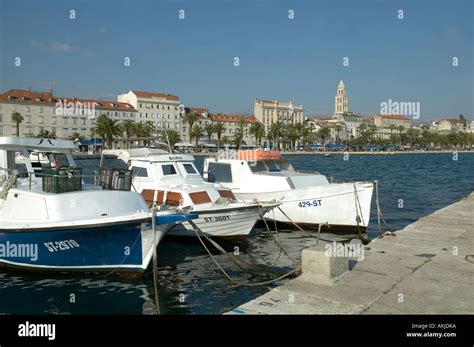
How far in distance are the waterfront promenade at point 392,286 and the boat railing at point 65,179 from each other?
778 cm

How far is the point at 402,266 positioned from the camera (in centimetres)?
1078

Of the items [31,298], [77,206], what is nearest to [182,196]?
[77,206]

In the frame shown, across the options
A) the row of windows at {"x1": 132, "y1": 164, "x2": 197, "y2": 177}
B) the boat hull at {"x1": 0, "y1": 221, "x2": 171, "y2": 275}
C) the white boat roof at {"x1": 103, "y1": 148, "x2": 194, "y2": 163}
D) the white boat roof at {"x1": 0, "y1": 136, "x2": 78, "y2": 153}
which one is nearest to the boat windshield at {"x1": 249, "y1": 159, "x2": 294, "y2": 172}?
the white boat roof at {"x1": 103, "y1": 148, "x2": 194, "y2": 163}

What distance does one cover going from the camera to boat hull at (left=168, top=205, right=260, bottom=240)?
54.1 feet

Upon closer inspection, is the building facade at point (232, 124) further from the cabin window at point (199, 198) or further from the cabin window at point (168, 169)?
the cabin window at point (199, 198)

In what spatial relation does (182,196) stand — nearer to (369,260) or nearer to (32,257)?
(32,257)

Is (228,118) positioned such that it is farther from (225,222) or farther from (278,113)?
(225,222)

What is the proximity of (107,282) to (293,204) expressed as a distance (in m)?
10.7

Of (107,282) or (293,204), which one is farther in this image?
(293,204)

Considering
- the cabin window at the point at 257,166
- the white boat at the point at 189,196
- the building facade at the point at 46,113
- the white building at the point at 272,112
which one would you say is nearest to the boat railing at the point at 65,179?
the white boat at the point at 189,196

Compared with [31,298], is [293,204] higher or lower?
higher

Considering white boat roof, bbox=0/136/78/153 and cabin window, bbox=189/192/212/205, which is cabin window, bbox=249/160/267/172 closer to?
cabin window, bbox=189/192/212/205

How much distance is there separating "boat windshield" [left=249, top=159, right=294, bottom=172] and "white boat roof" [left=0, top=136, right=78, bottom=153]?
973cm

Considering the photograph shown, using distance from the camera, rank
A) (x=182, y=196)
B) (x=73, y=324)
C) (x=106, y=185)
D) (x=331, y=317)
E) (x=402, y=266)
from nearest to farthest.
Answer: (x=331, y=317) → (x=73, y=324) → (x=402, y=266) → (x=106, y=185) → (x=182, y=196)
